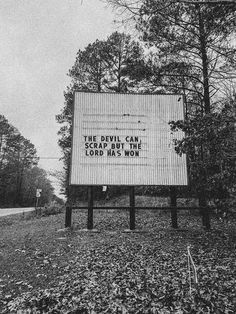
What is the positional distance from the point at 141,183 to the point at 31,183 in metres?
45.5

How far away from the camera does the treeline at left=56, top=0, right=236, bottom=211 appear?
5.69 meters

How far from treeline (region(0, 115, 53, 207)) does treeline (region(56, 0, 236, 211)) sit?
22454 millimetres

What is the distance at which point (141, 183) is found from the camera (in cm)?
872

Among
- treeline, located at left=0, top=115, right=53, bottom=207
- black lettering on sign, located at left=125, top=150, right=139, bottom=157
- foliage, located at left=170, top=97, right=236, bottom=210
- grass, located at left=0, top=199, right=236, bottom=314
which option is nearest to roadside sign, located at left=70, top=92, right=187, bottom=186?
black lettering on sign, located at left=125, top=150, right=139, bottom=157

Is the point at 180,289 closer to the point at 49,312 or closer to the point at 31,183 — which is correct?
the point at 49,312

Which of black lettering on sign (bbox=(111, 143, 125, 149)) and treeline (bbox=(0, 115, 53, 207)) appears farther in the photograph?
treeline (bbox=(0, 115, 53, 207))

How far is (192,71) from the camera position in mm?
10805

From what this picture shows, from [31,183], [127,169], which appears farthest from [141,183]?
[31,183]

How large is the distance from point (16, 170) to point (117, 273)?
43.1 m

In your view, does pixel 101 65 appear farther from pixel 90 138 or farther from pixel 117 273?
pixel 117 273

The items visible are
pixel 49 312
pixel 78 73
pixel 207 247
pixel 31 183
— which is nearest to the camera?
pixel 49 312

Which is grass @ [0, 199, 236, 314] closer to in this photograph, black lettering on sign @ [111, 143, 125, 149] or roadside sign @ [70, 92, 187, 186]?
roadside sign @ [70, 92, 187, 186]

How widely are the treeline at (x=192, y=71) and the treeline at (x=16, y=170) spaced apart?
22454 mm

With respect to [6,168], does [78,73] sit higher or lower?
higher
